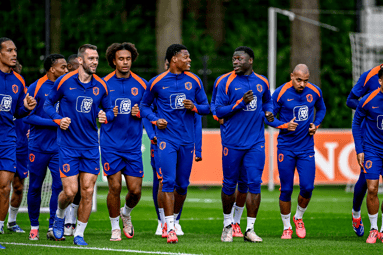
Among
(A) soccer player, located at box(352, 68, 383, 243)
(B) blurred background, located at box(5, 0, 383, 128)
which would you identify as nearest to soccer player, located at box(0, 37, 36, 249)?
(A) soccer player, located at box(352, 68, 383, 243)

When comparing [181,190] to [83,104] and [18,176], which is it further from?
[18,176]

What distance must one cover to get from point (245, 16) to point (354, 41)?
14265 mm

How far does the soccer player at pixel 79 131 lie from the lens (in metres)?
8.96

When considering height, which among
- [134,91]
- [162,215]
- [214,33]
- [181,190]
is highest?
[214,33]

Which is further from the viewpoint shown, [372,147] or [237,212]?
[237,212]

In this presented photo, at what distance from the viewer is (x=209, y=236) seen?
10180mm

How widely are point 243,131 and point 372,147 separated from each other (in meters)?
1.72

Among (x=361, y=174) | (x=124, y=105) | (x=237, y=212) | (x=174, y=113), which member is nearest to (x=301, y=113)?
(x=361, y=174)

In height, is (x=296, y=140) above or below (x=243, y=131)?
below

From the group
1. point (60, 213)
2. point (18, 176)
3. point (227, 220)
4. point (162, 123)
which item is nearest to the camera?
point (162, 123)

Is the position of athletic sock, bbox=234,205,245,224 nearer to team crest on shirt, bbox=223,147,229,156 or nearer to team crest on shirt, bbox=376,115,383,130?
team crest on shirt, bbox=223,147,229,156

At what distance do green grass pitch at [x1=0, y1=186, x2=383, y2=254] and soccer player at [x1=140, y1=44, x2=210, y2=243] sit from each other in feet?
2.73

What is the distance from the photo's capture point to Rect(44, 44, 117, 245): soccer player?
896 cm

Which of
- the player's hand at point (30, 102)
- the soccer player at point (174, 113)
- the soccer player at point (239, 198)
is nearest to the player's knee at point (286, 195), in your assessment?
the soccer player at point (239, 198)
